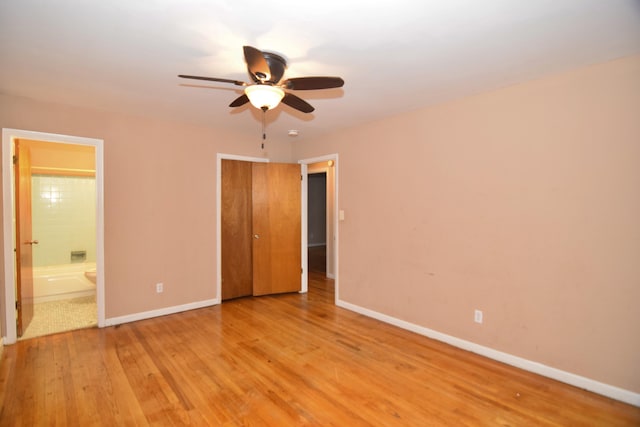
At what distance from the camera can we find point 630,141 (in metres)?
2.22

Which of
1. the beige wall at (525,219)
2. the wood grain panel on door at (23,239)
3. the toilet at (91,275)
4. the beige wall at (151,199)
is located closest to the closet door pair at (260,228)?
the beige wall at (151,199)

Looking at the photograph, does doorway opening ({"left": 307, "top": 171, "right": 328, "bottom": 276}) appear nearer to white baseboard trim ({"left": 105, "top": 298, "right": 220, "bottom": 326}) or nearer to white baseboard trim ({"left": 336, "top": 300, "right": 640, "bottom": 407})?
white baseboard trim ({"left": 105, "top": 298, "right": 220, "bottom": 326})

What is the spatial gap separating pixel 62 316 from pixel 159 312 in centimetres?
121

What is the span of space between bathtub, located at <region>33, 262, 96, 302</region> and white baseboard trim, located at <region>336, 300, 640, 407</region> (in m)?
4.56

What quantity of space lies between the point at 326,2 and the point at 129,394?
291 centimetres

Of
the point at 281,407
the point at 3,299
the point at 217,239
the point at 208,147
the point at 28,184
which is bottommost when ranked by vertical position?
the point at 281,407

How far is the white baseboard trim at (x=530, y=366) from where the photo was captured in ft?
7.47

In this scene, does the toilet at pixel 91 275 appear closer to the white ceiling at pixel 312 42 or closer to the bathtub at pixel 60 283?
the bathtub at pixel 60 283

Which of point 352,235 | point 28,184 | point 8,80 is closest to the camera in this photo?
point 8,80

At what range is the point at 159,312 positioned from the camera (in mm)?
3998

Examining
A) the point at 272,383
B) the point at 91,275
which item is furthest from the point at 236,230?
the point at 272,383

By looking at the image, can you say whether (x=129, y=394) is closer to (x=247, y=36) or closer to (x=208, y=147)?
(x=247, y=36)

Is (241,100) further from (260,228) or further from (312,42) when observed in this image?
(260,228)

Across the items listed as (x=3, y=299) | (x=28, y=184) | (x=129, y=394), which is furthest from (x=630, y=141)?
(x=28, y=184)
